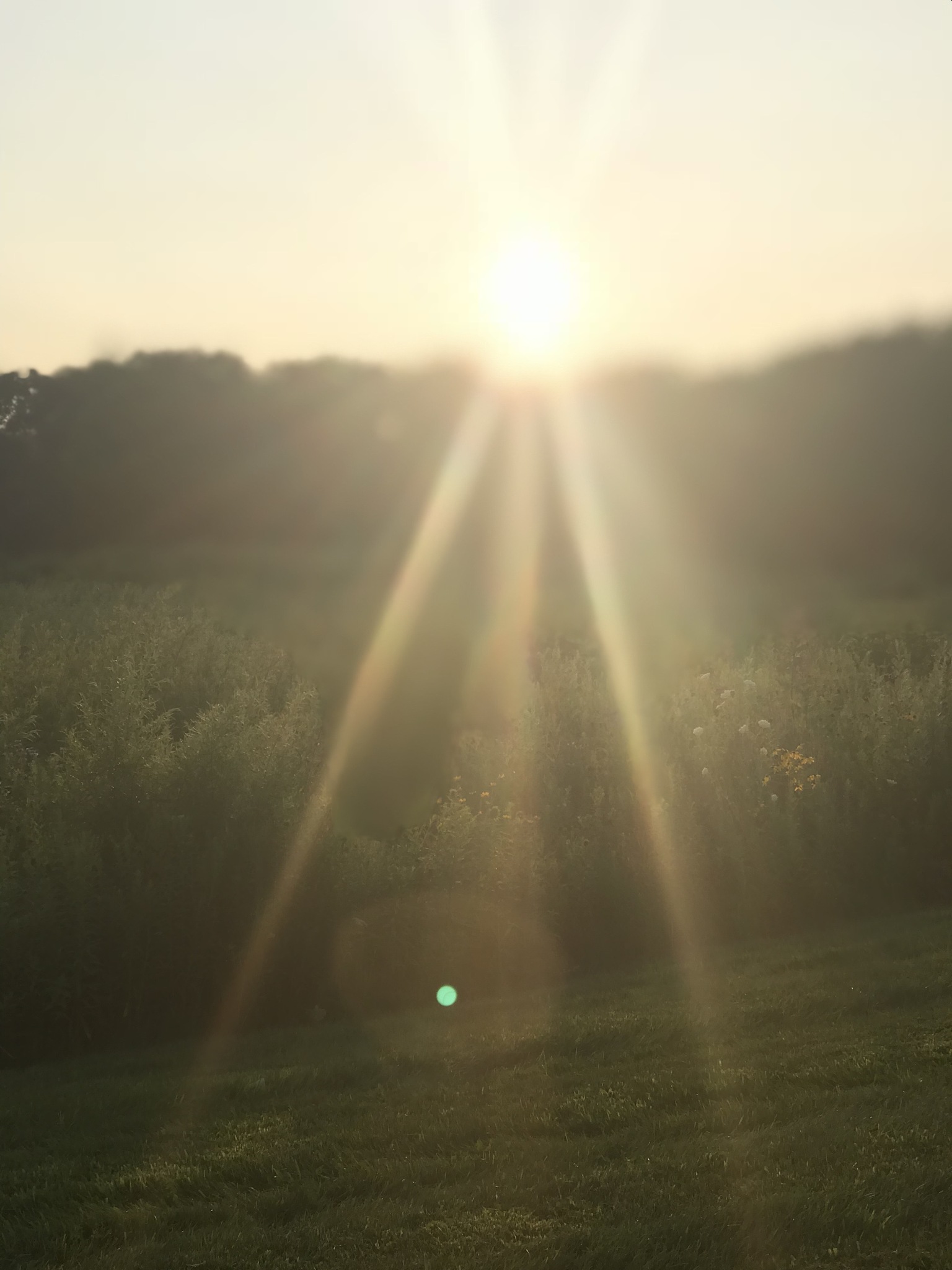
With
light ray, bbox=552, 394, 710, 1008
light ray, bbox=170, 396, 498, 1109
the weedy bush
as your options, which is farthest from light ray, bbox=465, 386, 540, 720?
the weedy bush

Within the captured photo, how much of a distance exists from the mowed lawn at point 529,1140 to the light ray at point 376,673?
0.67 meters

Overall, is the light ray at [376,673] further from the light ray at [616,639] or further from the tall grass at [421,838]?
the light ray at [616,639]

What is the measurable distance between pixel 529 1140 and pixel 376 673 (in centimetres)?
1110

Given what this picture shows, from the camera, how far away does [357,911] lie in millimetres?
9484

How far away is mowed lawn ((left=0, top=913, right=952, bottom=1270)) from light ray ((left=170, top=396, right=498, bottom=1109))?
667 millimetres

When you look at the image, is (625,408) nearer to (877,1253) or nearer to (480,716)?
(480,716)

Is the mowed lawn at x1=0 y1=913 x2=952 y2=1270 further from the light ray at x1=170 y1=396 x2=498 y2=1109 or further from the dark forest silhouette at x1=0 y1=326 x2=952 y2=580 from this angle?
the dark forest silhouette at x1=0 y1=326 x2=952 y2=580

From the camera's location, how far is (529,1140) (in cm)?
550

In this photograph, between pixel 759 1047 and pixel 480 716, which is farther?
pixel 480 716

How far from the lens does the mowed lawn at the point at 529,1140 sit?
441cm

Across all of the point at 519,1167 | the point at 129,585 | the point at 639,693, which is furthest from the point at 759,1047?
the point at 129,585

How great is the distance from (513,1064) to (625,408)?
23.5 metres

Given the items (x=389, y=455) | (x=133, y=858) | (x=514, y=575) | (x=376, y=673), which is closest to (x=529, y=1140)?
(x=133, y=858)

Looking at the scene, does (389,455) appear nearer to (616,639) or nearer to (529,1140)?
(616,639)
